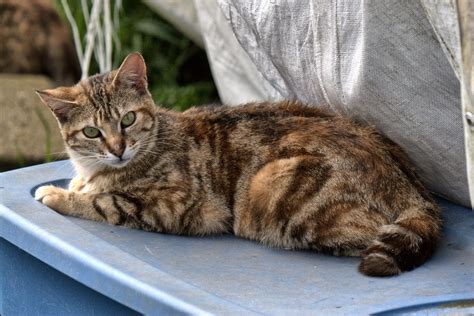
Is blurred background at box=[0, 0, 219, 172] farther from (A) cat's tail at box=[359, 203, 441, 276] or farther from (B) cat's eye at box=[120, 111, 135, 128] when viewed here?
(A) cat's tail at box=[359, 203, 441, 276]

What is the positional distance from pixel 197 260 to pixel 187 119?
2.03ft

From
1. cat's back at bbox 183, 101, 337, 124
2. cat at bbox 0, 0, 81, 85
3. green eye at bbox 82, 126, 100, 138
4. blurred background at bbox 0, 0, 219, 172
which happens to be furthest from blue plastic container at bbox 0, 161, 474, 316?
cat at bbox 0, 0, 81, 85

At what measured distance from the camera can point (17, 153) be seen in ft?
16.9

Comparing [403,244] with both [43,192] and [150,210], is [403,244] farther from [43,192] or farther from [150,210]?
[43,192]

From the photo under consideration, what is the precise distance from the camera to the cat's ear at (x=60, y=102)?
2768 millimetres

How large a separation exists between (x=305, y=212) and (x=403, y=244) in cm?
31

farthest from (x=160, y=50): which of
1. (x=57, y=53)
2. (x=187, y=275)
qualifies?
(x=187, y=275)

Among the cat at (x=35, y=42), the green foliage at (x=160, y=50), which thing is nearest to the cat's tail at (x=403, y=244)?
the green foliage at (x=160, y=50)

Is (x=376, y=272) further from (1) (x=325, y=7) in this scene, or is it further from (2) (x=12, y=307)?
(2) (x=12, y=307)

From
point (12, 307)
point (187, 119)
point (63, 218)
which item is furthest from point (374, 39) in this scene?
point (12, 307)

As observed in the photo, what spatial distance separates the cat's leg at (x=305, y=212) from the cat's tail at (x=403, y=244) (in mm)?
68

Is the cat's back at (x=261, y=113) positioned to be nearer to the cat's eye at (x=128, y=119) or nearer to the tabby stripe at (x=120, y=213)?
the cat's eye at (x=128, y=119)

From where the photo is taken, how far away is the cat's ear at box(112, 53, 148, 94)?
279 centimetres

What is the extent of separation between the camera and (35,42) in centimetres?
558
